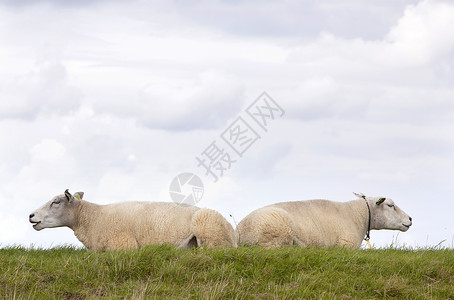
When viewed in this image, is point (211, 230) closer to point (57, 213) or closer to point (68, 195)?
point (68, 195)

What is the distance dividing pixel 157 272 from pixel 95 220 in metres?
4.42

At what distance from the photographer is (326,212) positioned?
634 inches

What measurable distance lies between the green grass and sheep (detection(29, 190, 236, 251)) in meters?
1.55

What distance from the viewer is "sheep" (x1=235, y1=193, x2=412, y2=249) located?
14.2 metres

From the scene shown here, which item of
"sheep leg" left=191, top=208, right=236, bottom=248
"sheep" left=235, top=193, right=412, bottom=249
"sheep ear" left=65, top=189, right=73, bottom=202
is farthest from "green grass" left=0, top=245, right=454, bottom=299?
"sheep ear" left=65, top=189, right=73, bottom=202

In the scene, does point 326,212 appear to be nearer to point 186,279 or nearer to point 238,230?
point 238,230

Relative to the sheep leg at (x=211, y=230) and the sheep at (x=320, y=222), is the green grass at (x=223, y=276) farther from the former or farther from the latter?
the sheep at (x=320, y=222)

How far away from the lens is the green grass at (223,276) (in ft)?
33.1

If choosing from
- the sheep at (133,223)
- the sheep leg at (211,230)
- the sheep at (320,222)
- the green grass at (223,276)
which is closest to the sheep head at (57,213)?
the sheep at (133,223)

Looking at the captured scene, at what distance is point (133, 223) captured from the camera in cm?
1416

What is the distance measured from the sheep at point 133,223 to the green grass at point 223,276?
1.55 meters

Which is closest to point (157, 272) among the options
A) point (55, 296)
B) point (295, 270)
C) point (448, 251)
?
point (55, 296)

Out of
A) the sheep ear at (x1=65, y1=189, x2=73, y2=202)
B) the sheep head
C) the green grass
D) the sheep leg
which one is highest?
the sheep ear at (x1=65, y1=189, x2=73, y2=202)

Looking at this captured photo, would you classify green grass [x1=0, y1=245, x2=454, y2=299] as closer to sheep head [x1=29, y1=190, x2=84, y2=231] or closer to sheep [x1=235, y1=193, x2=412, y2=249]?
sheep [x1=235, y1=193, x2=412, y2=249]
